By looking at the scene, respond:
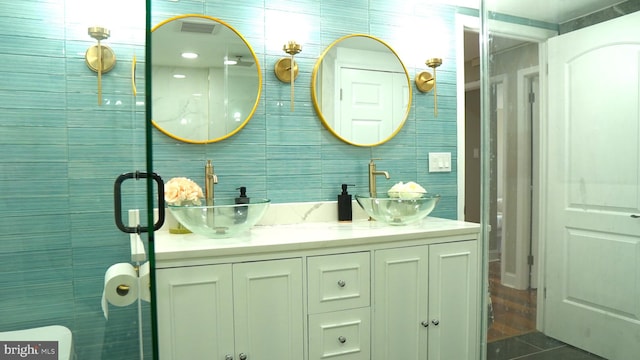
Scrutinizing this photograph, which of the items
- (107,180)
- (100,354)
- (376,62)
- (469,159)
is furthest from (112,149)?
(469,159)

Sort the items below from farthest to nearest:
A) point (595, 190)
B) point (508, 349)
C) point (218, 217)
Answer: point (218, 217)
point (508, 349)
point (595, 190)

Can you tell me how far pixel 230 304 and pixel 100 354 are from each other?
69cm

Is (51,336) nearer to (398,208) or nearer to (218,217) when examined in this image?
(218,217)

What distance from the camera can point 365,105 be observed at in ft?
7.57

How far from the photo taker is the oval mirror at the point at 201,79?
188 centimetres

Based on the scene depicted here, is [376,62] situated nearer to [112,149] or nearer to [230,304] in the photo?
[230,304]

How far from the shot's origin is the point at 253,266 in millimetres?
1514

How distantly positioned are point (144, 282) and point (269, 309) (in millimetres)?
754

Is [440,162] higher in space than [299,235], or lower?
higher

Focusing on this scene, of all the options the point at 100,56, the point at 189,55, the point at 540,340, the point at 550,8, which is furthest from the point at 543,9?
the point at 189,55

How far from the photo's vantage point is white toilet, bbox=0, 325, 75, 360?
705mm

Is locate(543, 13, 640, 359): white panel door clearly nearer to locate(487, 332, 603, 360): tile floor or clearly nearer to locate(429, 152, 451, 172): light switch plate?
locate(487, 332, 603, 360): tile floor

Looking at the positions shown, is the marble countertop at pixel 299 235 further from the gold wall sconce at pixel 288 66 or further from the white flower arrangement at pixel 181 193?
the gold wall sconce at pixel 288 66

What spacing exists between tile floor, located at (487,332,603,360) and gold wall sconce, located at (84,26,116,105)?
842mm
